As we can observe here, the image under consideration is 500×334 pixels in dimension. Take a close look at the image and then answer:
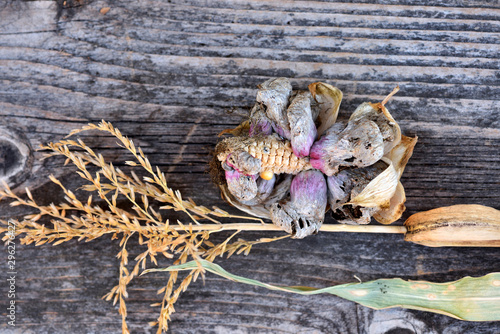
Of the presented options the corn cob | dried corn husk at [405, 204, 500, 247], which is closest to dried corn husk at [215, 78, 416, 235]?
the corn cob

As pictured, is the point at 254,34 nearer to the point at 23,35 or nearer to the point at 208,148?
the point at 208,148

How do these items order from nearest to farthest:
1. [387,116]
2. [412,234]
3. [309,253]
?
[387,116] < [412,234] < [309,253]

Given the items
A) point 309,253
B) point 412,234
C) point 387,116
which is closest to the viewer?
point 387,116

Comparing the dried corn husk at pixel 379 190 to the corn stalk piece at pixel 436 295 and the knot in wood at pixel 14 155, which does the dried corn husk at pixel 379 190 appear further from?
the knot in wood at pixel 14 155

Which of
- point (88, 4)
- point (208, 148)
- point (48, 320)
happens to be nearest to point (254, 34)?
point (208, 148)

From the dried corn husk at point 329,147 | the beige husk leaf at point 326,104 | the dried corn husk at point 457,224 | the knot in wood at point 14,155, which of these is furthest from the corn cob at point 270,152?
the knot in wood at point 14,155

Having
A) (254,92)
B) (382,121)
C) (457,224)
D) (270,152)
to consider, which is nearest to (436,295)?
(457,224)
